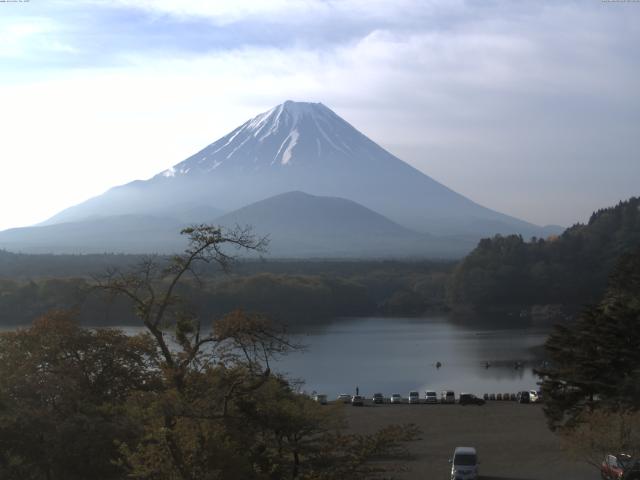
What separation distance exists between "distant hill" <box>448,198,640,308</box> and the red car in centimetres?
3716

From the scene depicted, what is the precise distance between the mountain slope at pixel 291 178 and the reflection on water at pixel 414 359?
10711 centimetres

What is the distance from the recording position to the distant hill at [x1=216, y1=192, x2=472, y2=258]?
4606 inches

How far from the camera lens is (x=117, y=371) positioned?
7.73 metres

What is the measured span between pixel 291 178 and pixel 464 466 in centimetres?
14249

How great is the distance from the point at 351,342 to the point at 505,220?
14680cm

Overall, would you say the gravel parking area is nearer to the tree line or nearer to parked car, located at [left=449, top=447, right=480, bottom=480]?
parked car, located at [left=449, top=447, right=480, bottom=480]

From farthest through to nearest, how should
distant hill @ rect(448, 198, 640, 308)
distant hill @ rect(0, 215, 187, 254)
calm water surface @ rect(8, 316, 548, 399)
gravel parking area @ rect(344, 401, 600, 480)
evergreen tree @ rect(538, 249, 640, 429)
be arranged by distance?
distant hill @ rect(0, 215, 187, 254) → distant hill @ rect(448, 198, 640, 308) → calm water surface @ rect(8, 316, 548, 399) → evergreen tree @ rect(538, 249, 640, 429) → gravel parking area @ rect(344, 401, 600, 480)

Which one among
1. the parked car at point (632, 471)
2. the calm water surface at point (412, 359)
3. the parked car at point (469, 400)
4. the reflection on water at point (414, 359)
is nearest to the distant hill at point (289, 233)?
the calm water surface at point (412, 359)

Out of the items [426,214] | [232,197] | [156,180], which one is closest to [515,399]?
[232,197]

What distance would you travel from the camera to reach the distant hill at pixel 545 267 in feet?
159

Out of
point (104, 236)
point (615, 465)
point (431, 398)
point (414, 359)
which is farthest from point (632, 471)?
point (104, 236)

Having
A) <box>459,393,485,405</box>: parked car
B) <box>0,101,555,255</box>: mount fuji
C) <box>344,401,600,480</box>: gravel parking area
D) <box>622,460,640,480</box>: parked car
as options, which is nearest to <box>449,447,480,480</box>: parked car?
<box>344,401,600,480</box>: gravel parking area

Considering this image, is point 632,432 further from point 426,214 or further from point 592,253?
point 426,214

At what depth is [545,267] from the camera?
50156 millimetres
